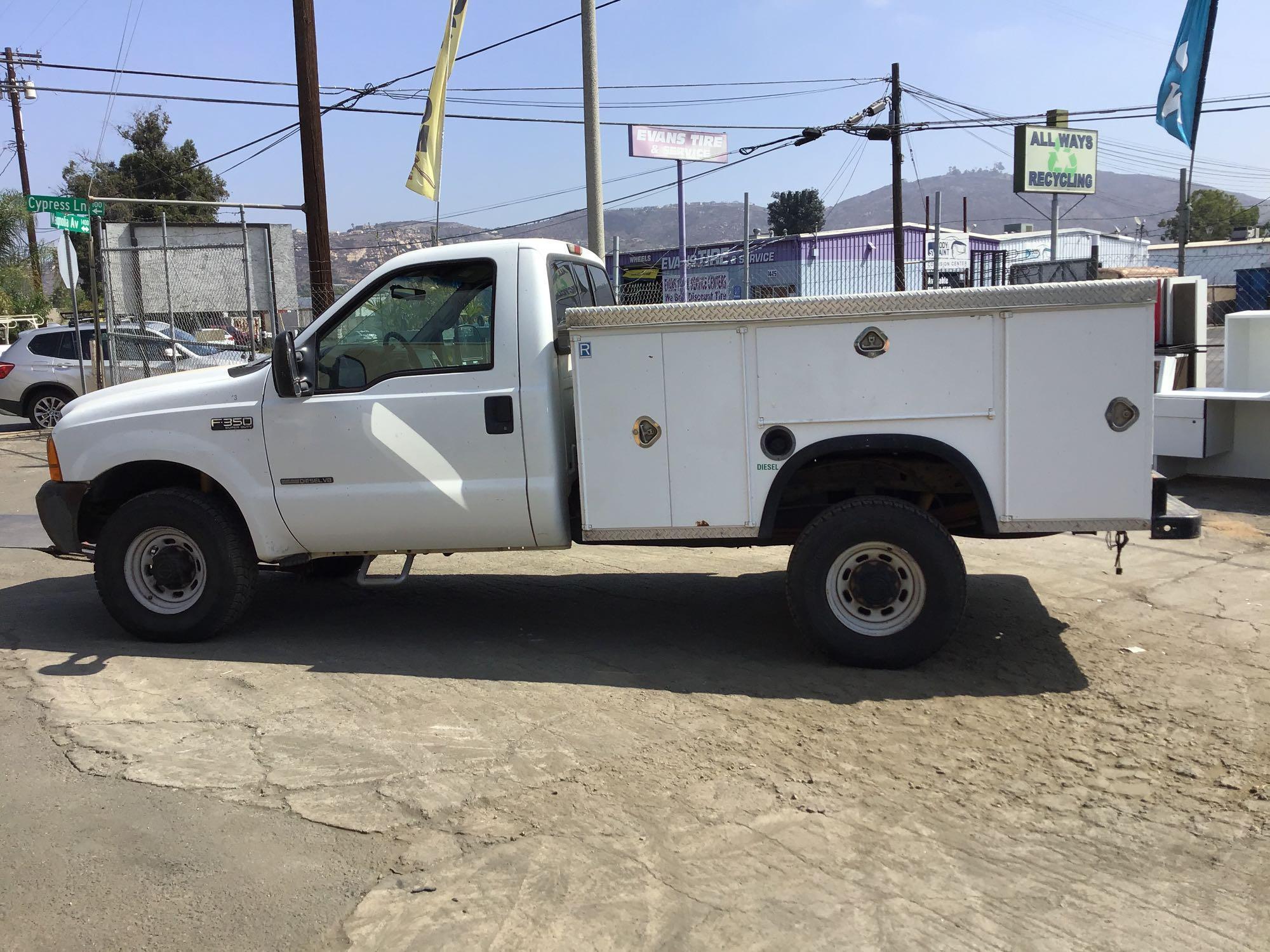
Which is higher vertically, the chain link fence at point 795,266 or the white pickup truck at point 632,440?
the chain link fence at point 795,266

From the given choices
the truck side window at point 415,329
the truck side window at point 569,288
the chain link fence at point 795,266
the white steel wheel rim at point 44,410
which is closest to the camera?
the truck side window at point 415,329

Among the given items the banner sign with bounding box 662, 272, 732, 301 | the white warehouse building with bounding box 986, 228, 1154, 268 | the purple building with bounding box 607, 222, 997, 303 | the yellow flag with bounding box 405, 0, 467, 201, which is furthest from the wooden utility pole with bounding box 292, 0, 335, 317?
the white warehouse building with bounding box 986, 228, 1154, 268

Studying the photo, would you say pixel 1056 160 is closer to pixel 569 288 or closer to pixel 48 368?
pixel 48 368

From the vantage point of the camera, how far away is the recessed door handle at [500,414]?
5668 mm

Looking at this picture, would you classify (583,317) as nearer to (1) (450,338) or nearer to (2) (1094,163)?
(1) (450,338)

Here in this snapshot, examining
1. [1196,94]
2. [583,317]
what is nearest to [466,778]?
[583,317]

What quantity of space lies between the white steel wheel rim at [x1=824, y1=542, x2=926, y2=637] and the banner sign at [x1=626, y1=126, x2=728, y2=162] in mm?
27473

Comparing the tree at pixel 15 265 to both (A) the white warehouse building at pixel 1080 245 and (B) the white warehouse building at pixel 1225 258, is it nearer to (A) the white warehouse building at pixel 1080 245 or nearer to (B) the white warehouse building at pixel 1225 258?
(A) the white warehouse building at pixel 1080 245

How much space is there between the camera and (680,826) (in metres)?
3.91

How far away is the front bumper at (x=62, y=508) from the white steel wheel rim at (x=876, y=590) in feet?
14.1

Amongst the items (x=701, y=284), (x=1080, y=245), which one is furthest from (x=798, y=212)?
(x=701, y=284)

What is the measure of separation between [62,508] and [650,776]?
4.00m

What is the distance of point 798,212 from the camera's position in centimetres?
7681

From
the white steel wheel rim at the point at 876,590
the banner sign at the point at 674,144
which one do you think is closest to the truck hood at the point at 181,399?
the white steel wheel rim at the point at 876,590
